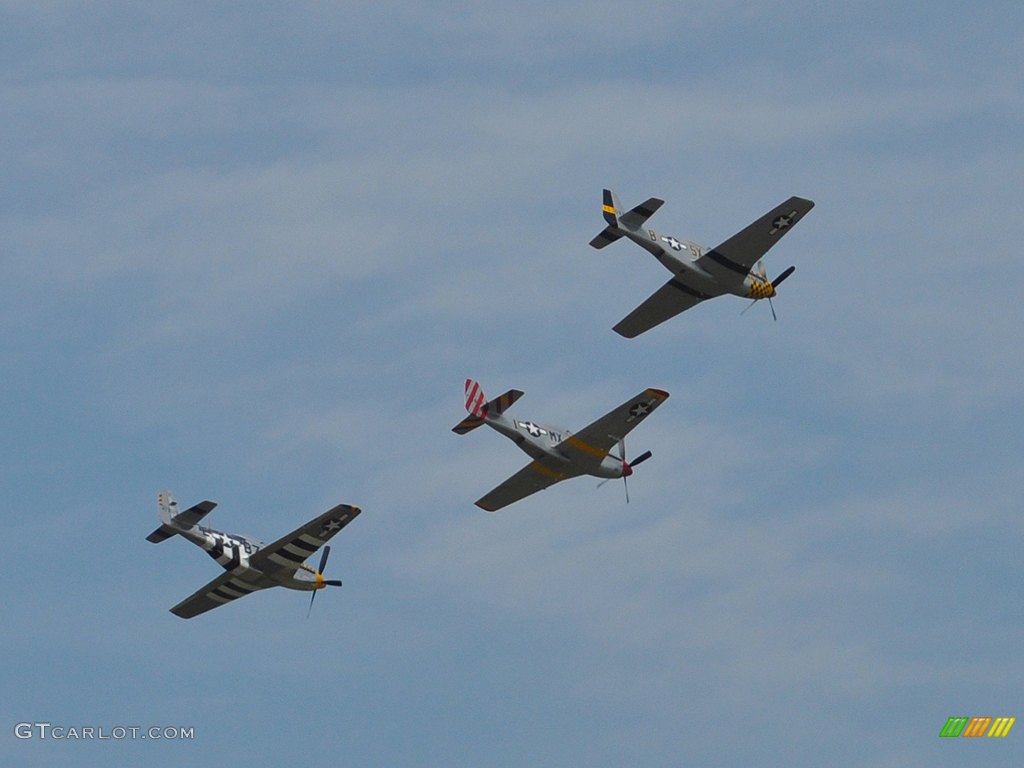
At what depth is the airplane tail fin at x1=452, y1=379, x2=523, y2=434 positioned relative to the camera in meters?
79.1

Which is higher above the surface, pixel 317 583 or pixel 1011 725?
pixel 317 583

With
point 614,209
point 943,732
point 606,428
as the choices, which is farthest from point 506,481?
point 943,732

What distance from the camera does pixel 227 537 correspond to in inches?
3162

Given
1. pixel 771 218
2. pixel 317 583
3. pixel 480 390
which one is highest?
pixel 771 218

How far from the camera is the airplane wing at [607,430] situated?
80438mm

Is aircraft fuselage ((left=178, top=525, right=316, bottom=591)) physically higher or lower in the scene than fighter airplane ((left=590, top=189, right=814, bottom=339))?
lower

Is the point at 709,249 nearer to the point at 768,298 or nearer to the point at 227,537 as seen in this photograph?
the point at 768,298

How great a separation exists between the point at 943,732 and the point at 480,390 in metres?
24.9

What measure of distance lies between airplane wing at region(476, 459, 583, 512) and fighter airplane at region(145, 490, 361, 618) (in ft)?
28.9

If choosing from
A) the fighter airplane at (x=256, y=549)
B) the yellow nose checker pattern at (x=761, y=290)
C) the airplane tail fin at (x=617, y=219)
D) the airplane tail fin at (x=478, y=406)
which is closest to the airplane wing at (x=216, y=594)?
the fighter airplane at (x=256, y=549)

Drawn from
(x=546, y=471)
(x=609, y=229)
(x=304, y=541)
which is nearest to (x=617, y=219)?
(x=609, y=229)

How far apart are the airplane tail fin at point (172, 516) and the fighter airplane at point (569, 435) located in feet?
36.0

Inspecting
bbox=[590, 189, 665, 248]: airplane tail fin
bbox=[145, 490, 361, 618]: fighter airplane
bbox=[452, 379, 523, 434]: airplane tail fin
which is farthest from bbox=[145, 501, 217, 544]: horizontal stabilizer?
bbox=[590, 189, 665, 248]: airplane tail fin

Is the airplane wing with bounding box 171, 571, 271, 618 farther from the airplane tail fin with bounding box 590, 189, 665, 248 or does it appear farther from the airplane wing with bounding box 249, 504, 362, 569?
the airplane tail fin with bounding box 590, 189, 665, 248
